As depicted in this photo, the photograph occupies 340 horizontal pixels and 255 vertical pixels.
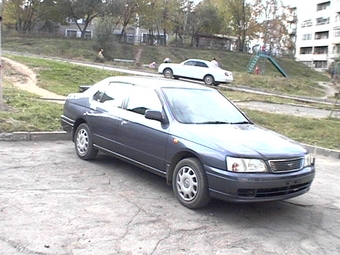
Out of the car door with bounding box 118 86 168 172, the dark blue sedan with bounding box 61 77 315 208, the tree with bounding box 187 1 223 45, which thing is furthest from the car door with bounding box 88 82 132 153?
the tree with bounding box 187 1 223 45

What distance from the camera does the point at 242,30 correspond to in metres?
64.7

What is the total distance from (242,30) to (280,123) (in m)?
54.9

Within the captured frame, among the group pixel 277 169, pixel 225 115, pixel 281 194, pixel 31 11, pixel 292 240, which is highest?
pixel 31 11

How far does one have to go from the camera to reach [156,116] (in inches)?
222

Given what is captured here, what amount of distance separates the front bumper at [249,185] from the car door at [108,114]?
78.9 inches

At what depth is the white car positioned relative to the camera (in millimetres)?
25266

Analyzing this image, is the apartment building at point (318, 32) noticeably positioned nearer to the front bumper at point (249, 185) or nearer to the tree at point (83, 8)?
the tree at point (83, 8)

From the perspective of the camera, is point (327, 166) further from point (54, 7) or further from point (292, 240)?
point (54, 7)

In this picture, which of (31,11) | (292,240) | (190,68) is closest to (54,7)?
(31,11)

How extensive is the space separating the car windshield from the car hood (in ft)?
0.76

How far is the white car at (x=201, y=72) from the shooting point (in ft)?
82.9

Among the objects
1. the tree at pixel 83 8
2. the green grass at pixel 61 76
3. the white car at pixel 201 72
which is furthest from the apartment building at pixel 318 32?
the green grass at pixel 61 76

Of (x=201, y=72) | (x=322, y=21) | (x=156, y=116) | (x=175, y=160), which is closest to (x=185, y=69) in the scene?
(x=201, y=72)

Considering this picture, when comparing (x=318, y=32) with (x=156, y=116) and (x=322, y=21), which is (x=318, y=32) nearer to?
(x=322, y=21)
